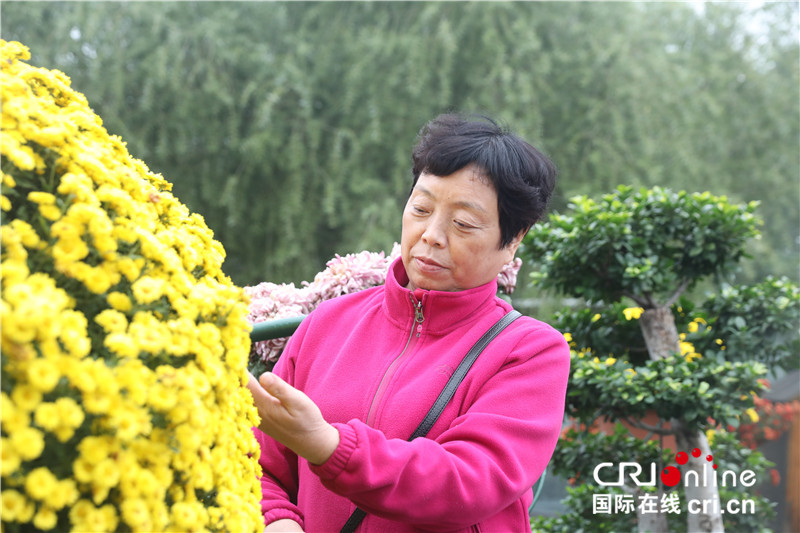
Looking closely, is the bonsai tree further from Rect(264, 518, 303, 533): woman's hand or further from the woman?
Rect(264, 518, 303, 533): woman's hand

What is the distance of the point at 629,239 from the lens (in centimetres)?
289

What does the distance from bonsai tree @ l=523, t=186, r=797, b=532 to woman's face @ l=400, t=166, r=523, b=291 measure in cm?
144

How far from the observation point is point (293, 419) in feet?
3.51

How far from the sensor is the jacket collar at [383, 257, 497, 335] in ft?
4.73

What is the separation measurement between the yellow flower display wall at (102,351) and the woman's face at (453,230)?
1.84 ft

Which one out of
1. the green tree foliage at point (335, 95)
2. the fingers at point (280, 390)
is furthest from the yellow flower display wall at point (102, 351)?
the green tree foliage at point (335, 95)

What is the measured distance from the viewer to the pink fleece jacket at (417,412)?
3.80 ft

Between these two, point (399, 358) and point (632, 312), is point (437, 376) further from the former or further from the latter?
point (632, 312)

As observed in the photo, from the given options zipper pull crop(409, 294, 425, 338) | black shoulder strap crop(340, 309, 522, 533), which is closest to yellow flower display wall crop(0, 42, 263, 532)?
black shoulder strap crop(340, 309, 522, 533)

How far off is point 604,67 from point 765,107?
2471 millimetres

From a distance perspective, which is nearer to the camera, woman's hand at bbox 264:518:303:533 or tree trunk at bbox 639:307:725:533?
woman's hand at bbox 264:518:303:533

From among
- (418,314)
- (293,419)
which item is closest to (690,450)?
(418,314)

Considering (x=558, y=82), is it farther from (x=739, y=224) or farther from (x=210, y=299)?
(x=210, y=299)

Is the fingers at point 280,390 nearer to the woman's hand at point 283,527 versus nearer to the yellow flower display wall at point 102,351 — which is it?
the yellow flower display wall at point 102,351
